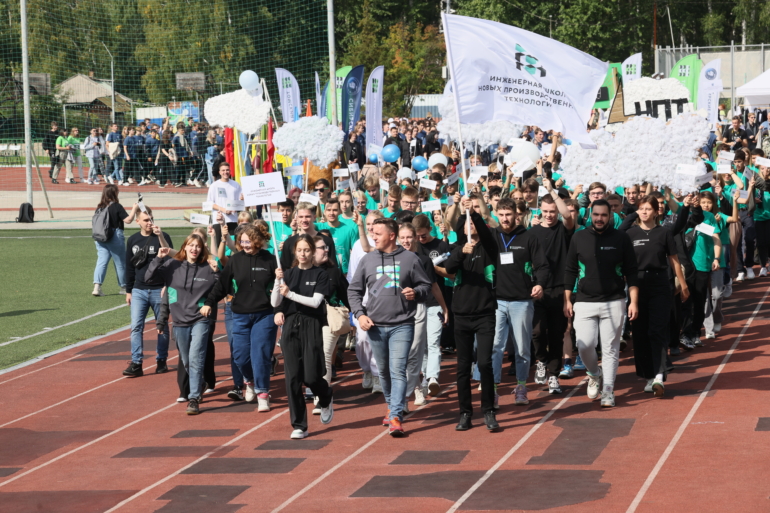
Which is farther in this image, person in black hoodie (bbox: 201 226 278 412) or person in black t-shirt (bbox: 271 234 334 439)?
person in black hoodie (bbox: 201 226 278 412)

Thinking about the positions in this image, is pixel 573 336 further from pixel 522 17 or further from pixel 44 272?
pixel 522 17

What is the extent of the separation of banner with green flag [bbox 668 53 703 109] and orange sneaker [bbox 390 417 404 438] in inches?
612

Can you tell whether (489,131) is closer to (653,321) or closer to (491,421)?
(653,321)

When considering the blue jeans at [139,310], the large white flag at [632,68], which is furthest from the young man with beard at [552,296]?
the large white flag at [632,68]

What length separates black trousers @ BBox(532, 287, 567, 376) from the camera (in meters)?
10.4

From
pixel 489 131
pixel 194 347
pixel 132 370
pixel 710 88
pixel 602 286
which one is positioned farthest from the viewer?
pixel 710 88

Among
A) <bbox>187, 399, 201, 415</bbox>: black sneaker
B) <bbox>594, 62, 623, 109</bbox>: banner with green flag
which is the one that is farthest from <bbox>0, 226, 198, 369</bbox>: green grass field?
<bbox>594, 62, 623, 109</bbox>: banner with green flag

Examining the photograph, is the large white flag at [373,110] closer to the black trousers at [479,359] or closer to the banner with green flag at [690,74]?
the banner with green flag at [690,74]

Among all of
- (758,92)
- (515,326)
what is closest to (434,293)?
(515,326)

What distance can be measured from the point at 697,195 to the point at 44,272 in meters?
12.1

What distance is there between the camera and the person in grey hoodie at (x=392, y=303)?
9.06 m

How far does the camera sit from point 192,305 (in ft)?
33.7

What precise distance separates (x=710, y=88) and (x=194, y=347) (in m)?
14.6

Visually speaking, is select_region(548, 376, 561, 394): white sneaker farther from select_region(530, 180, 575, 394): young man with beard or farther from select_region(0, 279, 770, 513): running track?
select_region(0, 279, 770, 513): running track
